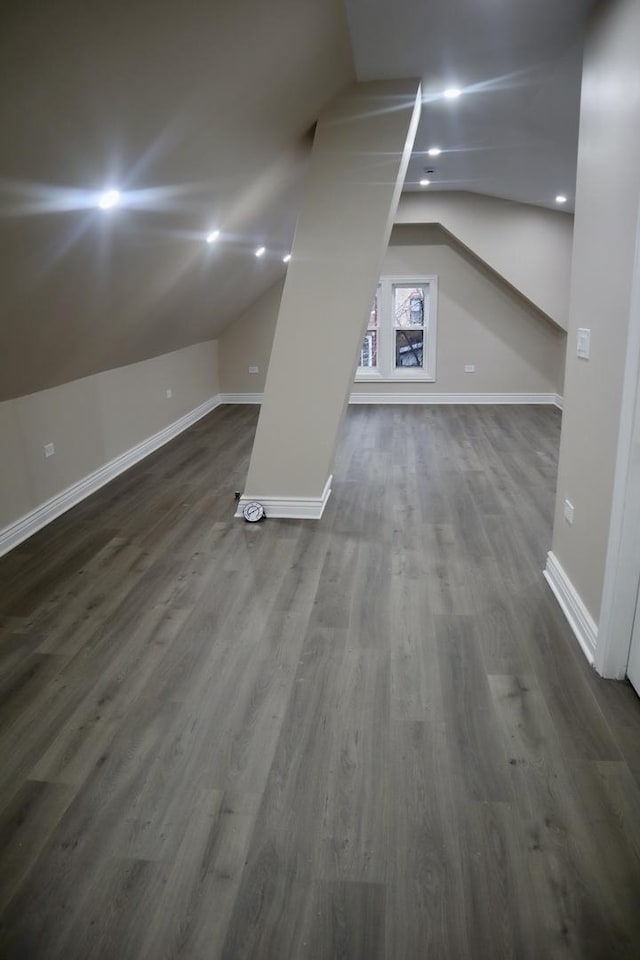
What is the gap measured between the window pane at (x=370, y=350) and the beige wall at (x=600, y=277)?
5844 mm

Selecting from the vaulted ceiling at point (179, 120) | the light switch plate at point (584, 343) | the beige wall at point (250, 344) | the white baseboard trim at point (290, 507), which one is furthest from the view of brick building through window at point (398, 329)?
the light switch plate at point (584, 343)

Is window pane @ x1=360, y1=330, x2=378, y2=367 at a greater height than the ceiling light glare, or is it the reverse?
the ceiling light glare

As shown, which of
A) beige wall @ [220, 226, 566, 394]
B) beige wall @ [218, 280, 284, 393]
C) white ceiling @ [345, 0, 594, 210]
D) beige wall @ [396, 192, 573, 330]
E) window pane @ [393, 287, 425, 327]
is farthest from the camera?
beige wall @ [218, 280, 284, 393]

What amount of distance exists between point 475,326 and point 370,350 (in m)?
1.45

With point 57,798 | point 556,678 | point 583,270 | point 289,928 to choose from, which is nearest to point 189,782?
point 57,798

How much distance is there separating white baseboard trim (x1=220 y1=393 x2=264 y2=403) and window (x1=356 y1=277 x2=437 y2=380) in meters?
1.45

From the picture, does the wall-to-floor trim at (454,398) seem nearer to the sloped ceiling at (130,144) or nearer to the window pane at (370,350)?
the window pane at (370,350)

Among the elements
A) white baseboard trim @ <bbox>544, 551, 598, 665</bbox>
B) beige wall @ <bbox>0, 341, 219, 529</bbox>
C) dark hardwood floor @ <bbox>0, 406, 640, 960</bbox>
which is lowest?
dark hardwood floor @ <bbox>0, 406, 640, 960</bbox>

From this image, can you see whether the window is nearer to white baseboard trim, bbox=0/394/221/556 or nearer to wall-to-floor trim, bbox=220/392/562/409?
wall-to-floor trim, bbox=220/392/562/409

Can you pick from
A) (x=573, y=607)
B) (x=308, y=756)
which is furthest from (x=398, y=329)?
(x=308, y=756)

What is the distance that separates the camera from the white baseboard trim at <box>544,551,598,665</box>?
2680mm

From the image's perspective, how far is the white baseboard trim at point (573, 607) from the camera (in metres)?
2.68

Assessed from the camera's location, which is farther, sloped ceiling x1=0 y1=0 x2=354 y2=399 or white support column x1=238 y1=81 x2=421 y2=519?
white support column x1=238 y1=81 x2=421 y2=519

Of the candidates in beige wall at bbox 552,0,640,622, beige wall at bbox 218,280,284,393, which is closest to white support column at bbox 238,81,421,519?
beige wall at bbox 552,0,640,622
